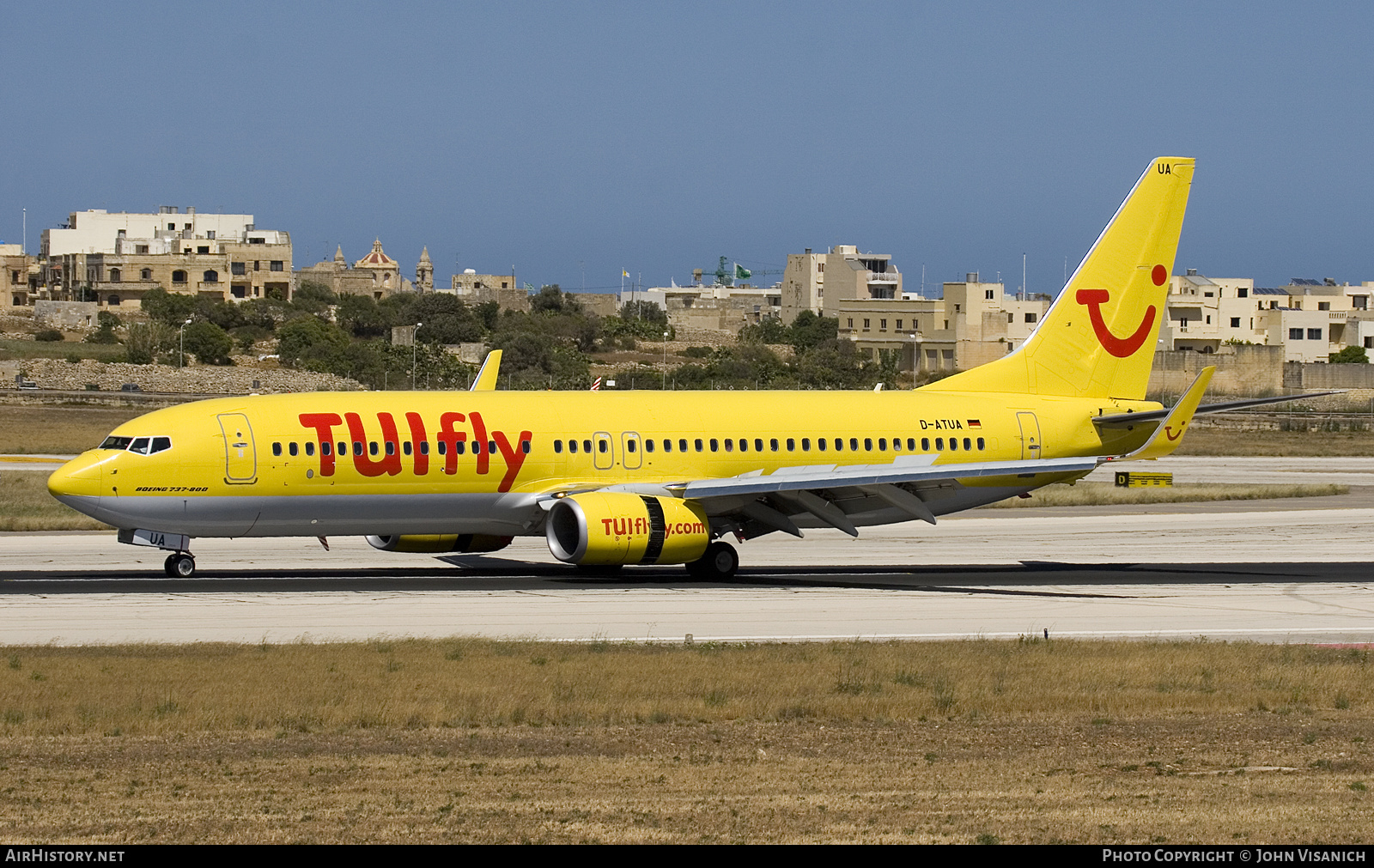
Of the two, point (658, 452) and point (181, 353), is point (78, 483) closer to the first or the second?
point (658, 452)

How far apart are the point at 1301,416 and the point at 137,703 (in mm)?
114717

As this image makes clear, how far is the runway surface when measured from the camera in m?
28.6

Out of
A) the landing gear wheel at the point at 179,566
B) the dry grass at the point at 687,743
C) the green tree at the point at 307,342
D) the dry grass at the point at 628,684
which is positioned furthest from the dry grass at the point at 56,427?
the dry grass at the point at 687,743

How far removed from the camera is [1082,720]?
2036 cm

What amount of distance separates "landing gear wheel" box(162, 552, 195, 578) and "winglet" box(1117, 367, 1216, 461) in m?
Answer: 20.8

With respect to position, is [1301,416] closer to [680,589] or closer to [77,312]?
[680,589]

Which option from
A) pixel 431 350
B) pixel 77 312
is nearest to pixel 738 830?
pixel 431 350

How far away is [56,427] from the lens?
89.8 m

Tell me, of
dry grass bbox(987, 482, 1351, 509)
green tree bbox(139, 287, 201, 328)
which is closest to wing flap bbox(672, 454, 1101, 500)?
dry grass bbox(987, 482, 1351, 509)

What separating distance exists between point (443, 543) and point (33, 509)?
20849mm

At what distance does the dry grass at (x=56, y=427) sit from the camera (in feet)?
259

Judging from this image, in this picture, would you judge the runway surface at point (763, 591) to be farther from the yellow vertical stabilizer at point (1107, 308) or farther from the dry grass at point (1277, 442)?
the dry grass at point (1277, 442)

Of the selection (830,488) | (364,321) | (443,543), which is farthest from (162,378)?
(830,488)
